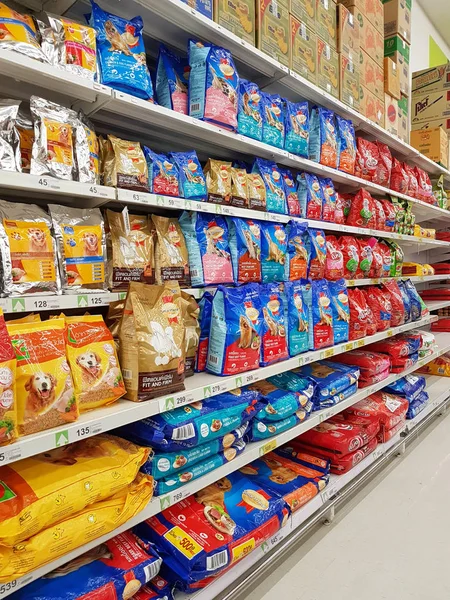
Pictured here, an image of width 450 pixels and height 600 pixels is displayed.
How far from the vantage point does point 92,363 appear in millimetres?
1312

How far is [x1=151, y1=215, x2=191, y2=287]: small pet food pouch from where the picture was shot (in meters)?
1.68

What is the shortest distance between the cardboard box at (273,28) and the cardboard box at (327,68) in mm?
359

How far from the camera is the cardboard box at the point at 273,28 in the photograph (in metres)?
1.96

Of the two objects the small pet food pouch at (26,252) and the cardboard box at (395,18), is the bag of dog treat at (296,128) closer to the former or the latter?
the small pet food pouch at (26,252)

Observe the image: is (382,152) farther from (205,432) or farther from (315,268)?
(205,432)

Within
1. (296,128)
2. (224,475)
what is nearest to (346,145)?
(296,128)

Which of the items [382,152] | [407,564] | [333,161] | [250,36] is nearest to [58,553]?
[407,564]

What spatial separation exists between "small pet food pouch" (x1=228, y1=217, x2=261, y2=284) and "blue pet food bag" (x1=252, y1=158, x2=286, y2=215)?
0.65 ft

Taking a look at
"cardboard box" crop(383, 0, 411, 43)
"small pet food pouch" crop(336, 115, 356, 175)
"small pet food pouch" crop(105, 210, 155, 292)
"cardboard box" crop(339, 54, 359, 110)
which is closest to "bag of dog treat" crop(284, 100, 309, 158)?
"small pet food pouch" crop(336, 115, 356, 175)

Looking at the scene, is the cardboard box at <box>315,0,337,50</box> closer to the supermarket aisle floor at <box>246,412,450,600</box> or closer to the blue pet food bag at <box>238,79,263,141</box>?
the blue pet food bag at <box>238,79,263,141</box>

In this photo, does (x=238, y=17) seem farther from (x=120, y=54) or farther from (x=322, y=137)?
(x=322, y=137)

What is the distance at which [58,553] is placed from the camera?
113cm

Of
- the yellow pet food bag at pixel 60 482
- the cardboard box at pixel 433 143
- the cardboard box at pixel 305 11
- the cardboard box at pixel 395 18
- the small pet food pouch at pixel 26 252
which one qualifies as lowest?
the yellow pet food bag at pixel 60 482

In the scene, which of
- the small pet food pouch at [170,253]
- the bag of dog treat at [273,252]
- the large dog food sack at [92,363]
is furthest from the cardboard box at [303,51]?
the large dog food sack at [92,363]
